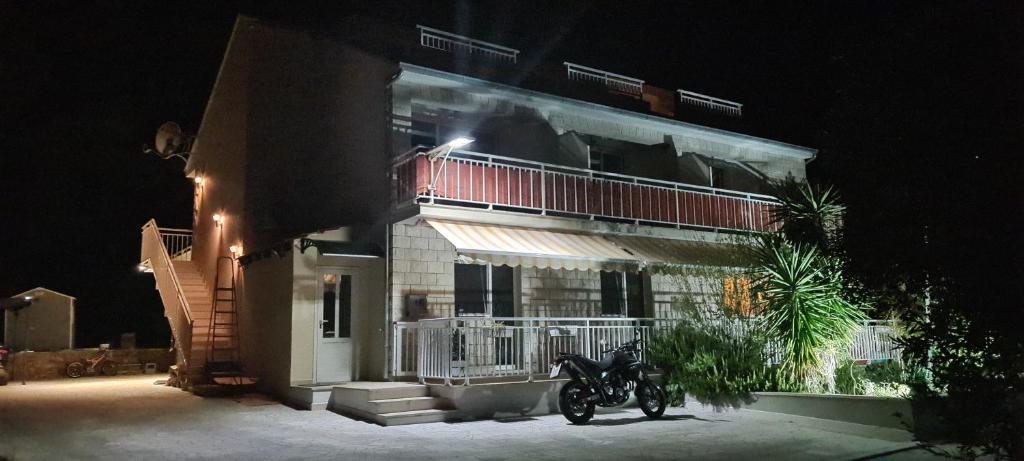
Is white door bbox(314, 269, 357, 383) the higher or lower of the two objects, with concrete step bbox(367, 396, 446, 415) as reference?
higher

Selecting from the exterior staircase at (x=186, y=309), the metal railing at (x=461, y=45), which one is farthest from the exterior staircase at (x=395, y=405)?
the metal railing at (x=461, y=45)

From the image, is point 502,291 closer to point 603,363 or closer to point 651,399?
point 603,363

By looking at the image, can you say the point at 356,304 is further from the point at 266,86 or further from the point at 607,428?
the point at 266,86

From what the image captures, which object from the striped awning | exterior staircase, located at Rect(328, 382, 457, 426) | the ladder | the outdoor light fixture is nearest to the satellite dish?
the ladder

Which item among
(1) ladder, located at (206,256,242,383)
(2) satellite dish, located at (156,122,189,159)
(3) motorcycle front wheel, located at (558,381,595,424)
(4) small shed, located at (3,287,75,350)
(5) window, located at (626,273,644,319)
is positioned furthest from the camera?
(2) satellite dish, located at (156,122,189,159)

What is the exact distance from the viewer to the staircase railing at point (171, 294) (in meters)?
16.2

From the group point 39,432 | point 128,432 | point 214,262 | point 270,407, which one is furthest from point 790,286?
point 214,262

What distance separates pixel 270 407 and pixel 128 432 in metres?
2.96

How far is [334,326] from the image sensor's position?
13672 mm

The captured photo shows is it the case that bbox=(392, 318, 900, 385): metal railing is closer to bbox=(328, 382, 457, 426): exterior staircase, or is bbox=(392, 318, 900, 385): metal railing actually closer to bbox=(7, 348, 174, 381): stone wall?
bbox=(328, 382, 457, 426): exterior staircase

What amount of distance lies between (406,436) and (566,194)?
21.6ft

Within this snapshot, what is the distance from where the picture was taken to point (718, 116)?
21766 millimetres

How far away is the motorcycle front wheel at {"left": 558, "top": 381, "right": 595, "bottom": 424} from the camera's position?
1069cm

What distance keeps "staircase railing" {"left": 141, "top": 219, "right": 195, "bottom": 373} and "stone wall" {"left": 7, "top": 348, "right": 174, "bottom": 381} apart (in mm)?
2757
